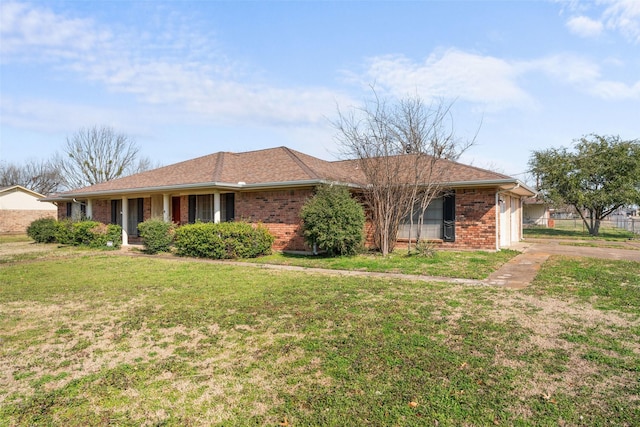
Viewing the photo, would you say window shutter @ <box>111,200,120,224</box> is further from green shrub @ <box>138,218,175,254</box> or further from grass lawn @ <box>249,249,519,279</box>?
grass lawn @ <box>249,249,519,279</box>

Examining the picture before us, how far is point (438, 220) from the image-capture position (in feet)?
44.5

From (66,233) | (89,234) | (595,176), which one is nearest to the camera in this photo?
(89,234)

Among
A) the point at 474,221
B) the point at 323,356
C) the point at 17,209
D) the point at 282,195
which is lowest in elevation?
the point at 323,356

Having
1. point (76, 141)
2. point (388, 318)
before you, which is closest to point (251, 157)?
point (388, 318)

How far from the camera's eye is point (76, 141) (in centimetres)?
3447

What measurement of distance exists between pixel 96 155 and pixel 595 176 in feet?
128

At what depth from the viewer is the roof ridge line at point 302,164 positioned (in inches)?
515

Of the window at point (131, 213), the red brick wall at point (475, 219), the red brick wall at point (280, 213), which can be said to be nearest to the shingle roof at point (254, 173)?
the red brick wall at point (280, 213)

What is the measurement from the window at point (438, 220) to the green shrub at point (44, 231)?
57.6 ft

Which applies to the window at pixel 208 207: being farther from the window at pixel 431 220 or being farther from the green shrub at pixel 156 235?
the window at pixel 431 220

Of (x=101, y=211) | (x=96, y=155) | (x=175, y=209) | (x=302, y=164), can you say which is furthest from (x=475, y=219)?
(x=96, y=155)

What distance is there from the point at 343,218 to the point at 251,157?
25.6 feet

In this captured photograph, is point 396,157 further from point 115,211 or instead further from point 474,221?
point 115,211

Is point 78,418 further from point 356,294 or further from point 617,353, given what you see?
point 617,353
